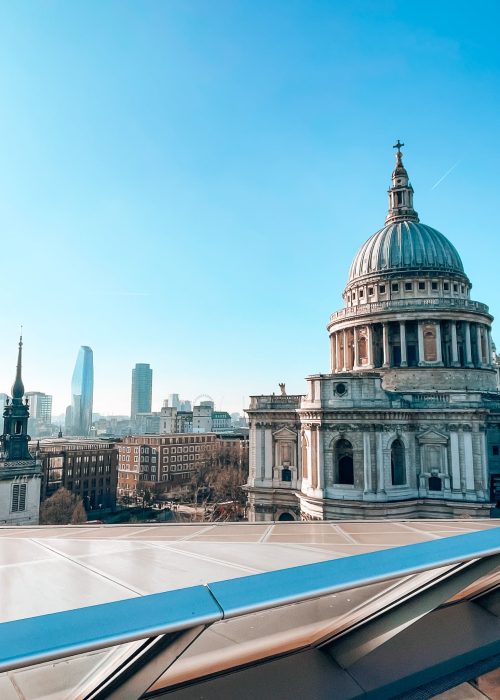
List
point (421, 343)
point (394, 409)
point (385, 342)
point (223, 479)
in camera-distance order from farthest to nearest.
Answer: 1. point (223, 479)
2. point (385, 342)
3. point (421, 343)
4. point (394, 409)

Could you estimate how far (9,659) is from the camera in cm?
209

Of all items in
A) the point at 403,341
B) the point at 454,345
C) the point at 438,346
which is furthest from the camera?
the point at 403,341

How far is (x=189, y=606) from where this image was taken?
264 cm

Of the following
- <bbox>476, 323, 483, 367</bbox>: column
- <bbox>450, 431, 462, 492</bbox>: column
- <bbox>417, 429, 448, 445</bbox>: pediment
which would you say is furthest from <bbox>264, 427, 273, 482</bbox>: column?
<bbox>476, 323, 483, 367</bbox>: column

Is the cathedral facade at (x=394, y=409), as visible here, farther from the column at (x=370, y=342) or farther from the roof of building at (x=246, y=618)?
the roof of building at (x=246, y=618)

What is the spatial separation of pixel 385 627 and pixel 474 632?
122cm

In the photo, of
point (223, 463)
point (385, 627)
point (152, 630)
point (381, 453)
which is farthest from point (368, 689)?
point (223, 463)

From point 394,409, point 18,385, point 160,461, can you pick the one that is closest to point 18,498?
point 18,385

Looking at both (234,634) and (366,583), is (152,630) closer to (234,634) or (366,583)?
(366,583)

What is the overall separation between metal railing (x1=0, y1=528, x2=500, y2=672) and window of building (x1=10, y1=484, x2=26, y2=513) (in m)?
48.0

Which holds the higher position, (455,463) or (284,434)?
(284,434)

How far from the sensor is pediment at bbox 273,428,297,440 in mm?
39263

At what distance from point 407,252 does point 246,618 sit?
48101 millimetres

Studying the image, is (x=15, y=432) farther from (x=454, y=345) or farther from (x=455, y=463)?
(x=454, y=345)
